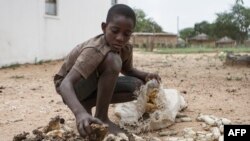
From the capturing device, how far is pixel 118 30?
2.75 metres

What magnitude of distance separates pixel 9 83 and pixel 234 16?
4099cm

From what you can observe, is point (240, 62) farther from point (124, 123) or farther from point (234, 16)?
point (234, 16)

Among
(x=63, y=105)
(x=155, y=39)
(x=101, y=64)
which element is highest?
(x=101, y=64)

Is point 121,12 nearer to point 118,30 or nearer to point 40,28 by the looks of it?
point 118,30

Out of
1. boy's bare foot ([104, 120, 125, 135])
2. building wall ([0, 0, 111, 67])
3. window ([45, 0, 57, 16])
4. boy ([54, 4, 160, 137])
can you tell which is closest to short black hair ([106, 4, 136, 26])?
boy ([54, 4, 160, 137])

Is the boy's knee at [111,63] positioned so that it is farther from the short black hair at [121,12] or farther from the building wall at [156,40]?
the building wall at [156,40]

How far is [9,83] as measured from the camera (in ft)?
22.9

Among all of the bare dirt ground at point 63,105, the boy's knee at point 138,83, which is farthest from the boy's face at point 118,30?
the bare dirt ground at point 63,105

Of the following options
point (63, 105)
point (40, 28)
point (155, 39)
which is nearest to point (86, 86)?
point (63, 105)

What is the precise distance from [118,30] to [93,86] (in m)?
0.52

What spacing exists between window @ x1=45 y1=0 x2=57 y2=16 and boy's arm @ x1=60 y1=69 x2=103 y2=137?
879 centimetres

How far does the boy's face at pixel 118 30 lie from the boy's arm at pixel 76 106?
0.36 meters

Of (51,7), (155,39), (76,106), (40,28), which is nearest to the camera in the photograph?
(76,106)

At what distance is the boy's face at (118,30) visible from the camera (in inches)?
107
